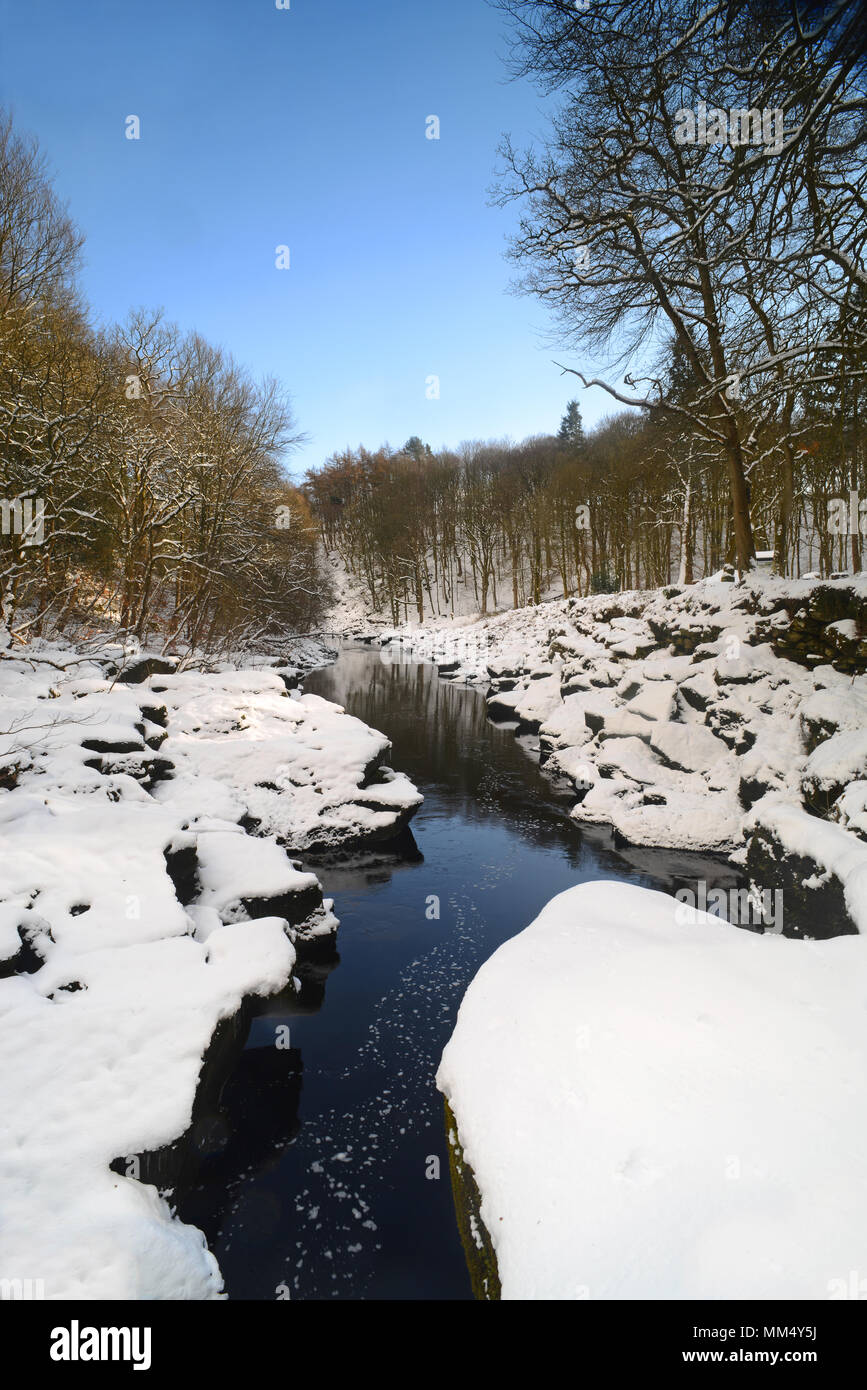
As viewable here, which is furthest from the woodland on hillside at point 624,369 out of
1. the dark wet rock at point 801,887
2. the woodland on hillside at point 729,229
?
the dark wet rock at point 801,887

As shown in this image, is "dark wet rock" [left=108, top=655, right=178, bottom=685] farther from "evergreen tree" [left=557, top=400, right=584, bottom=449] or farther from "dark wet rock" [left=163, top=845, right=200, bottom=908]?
"evergreen tree" [left=557, top=400, right=584, bottom=449]

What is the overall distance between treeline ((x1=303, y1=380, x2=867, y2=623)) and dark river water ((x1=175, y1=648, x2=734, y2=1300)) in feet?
33.6

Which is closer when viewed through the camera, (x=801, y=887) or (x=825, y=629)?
(x=801, y=887)

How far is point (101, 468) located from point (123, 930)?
A: 36.6ft

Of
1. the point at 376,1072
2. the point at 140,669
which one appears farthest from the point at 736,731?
the point at 140,669

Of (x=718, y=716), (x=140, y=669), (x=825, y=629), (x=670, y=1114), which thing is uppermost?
(x=825, y=629)

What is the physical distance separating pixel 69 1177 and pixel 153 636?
1917cm

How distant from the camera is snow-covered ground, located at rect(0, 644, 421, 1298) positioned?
10.6 feet

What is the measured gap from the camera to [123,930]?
5.23 m

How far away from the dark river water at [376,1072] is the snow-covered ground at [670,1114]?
1.05 metres

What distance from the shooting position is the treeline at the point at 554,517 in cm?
2322

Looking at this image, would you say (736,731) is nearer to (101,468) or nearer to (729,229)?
(729,229)
